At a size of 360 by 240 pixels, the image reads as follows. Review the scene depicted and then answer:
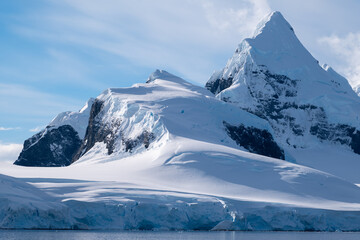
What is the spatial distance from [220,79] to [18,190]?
4383 inches

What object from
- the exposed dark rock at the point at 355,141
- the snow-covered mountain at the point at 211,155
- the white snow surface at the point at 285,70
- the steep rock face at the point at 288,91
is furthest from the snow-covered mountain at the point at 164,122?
the exposed dark rock at the point at 355,141

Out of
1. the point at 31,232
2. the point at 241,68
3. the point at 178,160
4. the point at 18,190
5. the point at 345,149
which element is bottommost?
the point at 31,232

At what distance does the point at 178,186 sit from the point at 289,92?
84.5 meters

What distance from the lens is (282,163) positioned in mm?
88312

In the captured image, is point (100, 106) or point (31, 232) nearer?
point (31, 232)

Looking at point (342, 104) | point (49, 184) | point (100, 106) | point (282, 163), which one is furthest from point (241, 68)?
point (49, 184)

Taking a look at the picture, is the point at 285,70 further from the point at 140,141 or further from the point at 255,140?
the point at 140,141

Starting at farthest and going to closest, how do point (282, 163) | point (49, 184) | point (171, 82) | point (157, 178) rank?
1. point (171, 82)
2. point (282, 163)
3. point (157, 178)
4. point (49, 184)

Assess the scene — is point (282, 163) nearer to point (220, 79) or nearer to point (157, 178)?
point (157, 178)

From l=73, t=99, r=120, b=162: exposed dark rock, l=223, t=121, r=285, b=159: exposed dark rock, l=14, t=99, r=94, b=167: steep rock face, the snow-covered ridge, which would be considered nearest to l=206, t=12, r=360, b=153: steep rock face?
l=223, t=121, r=285, b=159: exposed dark rock

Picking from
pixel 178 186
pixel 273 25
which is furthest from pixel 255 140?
pixel 273 25

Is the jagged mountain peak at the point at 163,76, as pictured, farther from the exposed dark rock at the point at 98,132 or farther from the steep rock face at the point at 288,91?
the exposed dark rock at the point at 98,132

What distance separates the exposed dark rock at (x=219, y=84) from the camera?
16438 cm

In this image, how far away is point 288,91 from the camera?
156875mm
